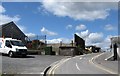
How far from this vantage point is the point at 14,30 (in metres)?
65.0

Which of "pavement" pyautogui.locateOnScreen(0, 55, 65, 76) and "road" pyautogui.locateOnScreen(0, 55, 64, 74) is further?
"road" pyautogui.locateOnScreen(0, 55, 64, 74)

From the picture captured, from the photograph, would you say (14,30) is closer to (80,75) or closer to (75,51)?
(75,51)

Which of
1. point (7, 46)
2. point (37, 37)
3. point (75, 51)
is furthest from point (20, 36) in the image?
point (7, 46)

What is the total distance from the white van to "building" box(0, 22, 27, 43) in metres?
20.9

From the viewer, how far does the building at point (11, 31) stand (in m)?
60.8

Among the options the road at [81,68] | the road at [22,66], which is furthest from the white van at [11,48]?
the road at [81,68]

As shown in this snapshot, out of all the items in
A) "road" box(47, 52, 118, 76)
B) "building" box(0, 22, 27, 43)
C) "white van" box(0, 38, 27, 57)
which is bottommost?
"road" box(47, 52, 118, 76)

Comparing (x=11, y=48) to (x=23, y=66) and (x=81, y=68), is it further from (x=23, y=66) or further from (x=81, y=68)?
(x=81, y=68)

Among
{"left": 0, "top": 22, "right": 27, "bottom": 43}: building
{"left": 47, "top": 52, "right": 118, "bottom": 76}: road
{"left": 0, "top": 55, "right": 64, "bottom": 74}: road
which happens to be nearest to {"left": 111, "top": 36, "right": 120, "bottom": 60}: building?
{"left": 47, "top": 52, "right": 118, "bottom": 76}: road

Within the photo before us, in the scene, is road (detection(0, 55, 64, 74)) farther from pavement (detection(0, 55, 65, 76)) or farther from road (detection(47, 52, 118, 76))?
road (detection(47, 52, 118, 76))

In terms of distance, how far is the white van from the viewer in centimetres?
3750

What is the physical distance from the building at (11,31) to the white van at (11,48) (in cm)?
2088

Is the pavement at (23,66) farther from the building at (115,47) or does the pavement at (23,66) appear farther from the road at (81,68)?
the building at (115,47)

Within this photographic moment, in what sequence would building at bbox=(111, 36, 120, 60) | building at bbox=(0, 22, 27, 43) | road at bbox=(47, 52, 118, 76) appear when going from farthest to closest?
building at bbox=(0, 22, 27, 43), building at bbox=(111, 36, 120, 60), road at bbox=(47, 52, 118, 76)
